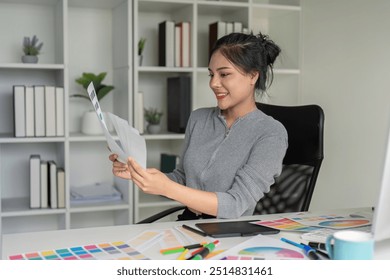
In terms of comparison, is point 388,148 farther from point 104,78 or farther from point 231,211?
point 104,78

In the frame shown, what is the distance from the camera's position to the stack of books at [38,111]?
275 centimetres

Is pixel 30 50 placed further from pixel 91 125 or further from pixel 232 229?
pixel 232 229

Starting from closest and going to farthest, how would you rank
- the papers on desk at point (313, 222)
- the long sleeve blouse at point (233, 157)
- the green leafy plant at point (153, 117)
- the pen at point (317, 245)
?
the pen at point (317, 245), the papers on desk at point (313, 222), the long sleeve blouse at point (233, 157), the green leafy plant at point (153, 117)

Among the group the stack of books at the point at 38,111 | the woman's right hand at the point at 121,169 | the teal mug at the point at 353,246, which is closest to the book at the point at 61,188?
the stack of books at the point at 38,111

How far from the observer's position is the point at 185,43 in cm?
301

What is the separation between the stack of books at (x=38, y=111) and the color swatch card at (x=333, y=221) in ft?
5.21

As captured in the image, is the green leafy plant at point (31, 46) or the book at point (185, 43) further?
the book at point (185, 43)

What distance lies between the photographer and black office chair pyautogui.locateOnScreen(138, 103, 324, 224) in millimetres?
2033

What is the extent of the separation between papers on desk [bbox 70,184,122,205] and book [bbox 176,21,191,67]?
2.76ft

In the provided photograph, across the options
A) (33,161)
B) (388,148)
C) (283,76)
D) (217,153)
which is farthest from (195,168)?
(283,76)

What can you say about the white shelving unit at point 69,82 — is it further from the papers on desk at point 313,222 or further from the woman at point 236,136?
the papers on desk at point 313,222

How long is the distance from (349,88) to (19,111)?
1.73 meters

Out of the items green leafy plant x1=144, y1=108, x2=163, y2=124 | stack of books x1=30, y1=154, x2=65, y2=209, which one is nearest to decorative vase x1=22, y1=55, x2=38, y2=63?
stack of books x1=30, y1=154, x2=65, y2=209
